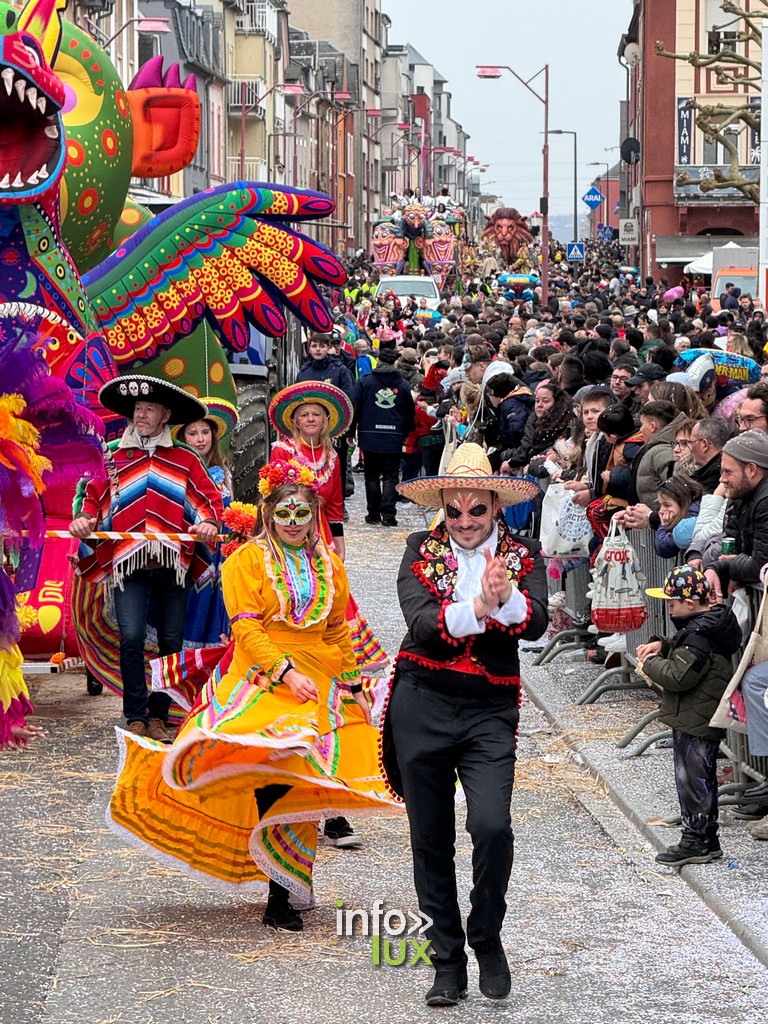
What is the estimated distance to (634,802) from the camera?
8266 millimetres

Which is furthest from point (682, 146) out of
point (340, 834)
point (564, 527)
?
point (340, 834)

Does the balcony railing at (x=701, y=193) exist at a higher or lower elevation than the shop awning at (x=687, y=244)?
higher

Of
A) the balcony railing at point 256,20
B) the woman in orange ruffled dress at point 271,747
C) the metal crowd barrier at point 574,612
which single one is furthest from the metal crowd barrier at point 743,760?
the balcony railing at point 256,20

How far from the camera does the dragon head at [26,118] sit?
35.8 feet

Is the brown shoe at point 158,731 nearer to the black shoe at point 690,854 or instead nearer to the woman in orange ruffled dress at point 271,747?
the woman in orange ruffled dress at point 271,747

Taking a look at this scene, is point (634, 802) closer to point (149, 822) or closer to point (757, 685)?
point (757, 685)

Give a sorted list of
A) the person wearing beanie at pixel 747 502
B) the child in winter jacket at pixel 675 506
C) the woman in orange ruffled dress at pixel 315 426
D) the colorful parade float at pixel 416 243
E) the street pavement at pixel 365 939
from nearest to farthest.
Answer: the street pavement at pixel 365 939
the person wearing beanie at pixel 747 502
the child in winter jacket at pixel 675 506
the woman in orange ruffled dress at pixel 315 426
the colorful parade float at pixel 416 243

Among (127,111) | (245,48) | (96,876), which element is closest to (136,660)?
(96,876)

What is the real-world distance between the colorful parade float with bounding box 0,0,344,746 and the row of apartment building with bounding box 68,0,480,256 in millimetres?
6022

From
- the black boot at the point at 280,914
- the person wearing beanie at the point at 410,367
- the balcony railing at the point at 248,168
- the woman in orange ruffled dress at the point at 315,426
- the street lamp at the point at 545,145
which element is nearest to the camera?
the black boot at the point at 280,914

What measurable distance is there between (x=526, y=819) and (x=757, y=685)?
4.75ft

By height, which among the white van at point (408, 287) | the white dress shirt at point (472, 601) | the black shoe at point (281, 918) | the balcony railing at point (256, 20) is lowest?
the black shoe at point (281, 918)

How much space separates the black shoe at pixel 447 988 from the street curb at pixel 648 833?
3.63ft

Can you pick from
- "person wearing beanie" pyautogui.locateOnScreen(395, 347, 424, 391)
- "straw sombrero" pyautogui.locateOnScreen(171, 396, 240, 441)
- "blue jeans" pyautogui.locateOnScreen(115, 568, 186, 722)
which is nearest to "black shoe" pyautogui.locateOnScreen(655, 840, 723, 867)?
"blue jeans" pyautogui.locateOnScreen(115, 568, 186, 722)
